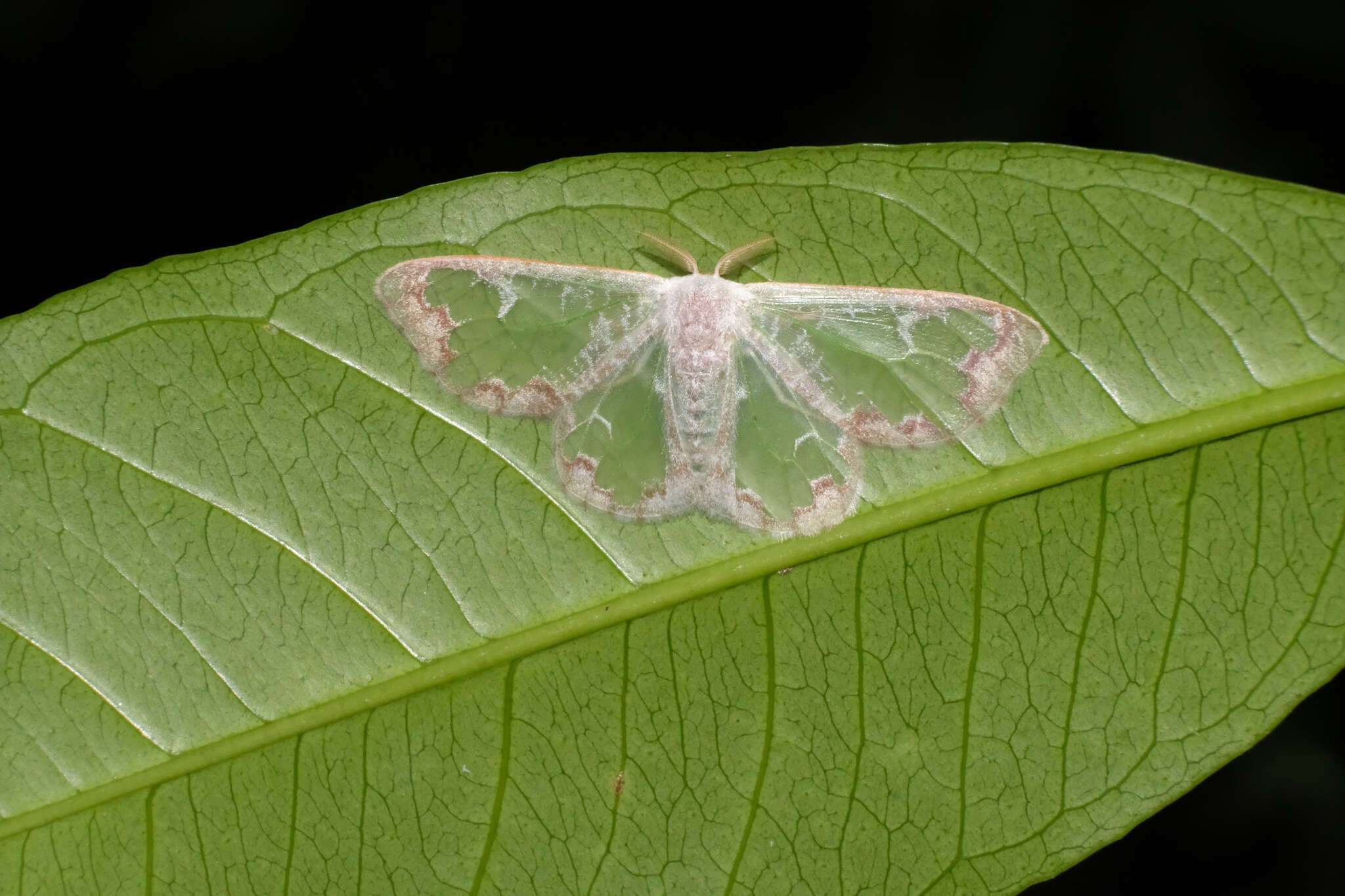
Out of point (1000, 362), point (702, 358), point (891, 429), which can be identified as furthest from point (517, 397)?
point (1000, 362)

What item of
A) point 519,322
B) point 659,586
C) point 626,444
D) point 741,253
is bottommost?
point 659,586

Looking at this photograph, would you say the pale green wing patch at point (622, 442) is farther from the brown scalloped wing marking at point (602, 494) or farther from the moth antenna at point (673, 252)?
the moth antenna at point (673, 252)

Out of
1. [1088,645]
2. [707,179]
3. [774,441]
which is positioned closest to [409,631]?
[774,441]

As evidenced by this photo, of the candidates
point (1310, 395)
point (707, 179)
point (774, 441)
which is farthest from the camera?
point (774, 441)

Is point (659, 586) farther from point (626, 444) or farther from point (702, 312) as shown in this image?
point (702, 312)

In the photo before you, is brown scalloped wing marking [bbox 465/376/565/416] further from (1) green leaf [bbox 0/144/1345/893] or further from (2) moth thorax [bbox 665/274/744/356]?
(2) moth thorax [bbox 665/274/744/356]

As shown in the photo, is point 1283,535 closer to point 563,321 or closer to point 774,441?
point 774,441
